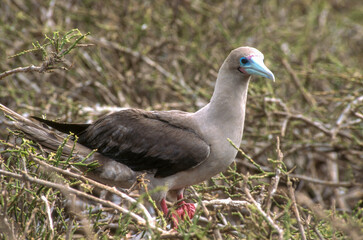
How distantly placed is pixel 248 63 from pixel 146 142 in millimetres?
1094

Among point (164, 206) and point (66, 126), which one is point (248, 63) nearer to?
point (164, 206)

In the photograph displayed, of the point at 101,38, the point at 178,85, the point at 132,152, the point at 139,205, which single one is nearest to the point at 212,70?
the point at 178,85

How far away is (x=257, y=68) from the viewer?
428cm

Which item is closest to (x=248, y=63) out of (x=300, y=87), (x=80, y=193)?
(x=80, y=193)

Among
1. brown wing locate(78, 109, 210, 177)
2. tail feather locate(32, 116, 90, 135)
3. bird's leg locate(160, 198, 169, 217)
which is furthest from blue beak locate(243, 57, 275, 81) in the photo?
tail feather locate(32, 116, 90, 135)

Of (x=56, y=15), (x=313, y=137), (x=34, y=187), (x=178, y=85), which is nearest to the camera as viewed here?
(x=34, y=187)

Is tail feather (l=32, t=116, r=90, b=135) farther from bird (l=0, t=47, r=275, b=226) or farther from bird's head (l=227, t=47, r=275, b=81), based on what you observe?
bird's head (l=227, t=47, r=275, b=81)

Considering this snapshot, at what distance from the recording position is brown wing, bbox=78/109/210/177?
14.4 ft

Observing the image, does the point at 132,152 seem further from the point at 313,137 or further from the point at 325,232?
the point at 313,137

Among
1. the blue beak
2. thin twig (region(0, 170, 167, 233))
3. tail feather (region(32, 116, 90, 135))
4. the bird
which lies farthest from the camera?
tail feather (region(32, 116, 90, 135))

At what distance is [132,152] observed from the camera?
182 inches

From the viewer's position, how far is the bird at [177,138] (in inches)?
172

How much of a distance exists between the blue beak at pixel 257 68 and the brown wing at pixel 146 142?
695mm

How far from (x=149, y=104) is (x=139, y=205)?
3.73 metres
